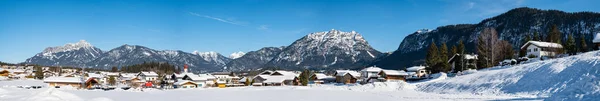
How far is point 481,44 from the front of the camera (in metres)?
74.6

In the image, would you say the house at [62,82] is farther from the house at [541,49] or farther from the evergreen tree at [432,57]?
the house at [541,49]

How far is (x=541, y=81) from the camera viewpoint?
117ft

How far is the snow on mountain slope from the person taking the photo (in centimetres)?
2988

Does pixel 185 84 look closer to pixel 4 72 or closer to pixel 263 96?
pixel 263 96

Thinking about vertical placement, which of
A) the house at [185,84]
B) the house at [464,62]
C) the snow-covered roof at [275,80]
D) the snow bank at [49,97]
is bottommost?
the house at [185,84]

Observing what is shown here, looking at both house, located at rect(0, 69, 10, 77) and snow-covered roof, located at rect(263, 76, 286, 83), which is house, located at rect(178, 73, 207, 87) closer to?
snow-covered roof, located at rect(263, 76, 286, 83)

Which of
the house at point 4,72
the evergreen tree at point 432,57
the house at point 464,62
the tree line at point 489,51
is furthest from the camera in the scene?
the house at point 4,72

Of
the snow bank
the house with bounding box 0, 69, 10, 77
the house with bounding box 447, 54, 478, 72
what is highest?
the house with bounding box 447, 54, 478, 72

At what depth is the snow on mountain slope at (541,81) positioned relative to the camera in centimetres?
2988

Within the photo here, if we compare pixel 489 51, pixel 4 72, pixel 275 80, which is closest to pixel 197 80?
pixel 275 80

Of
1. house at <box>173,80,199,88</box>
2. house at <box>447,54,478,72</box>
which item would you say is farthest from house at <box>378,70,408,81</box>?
house at <box>173,80,199,88</box>

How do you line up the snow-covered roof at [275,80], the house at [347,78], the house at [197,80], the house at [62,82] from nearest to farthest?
the snow-covered roof at [275,80]
the house at [62,82]
the house at [347,78]
the house at [197,80]

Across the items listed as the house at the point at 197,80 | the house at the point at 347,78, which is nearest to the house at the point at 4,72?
the house at the point at 197,80

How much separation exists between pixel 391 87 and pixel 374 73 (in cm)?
4399
